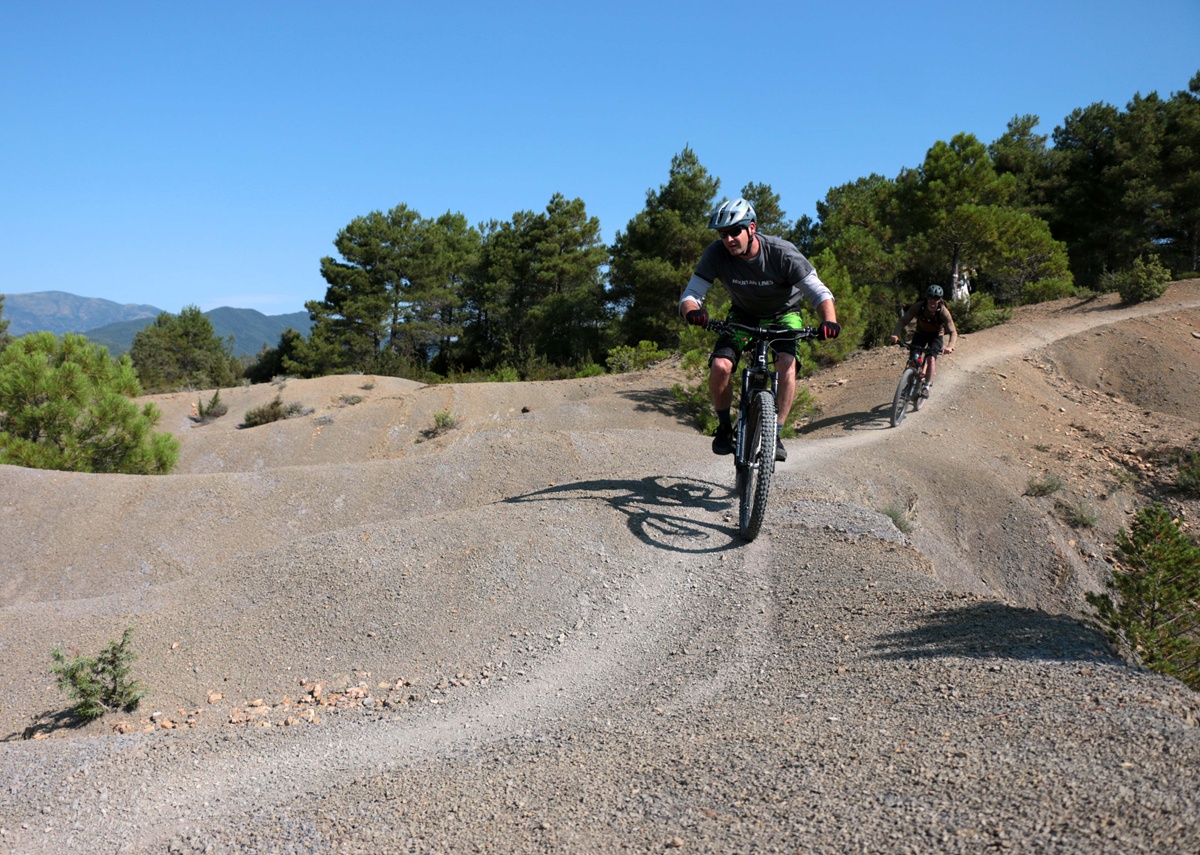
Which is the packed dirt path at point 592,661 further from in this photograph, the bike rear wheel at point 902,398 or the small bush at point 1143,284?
the small bush at point 1143,284

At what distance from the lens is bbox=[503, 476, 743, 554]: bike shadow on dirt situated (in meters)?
6.37

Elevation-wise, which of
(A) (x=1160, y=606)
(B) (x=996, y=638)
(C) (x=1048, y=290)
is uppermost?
(C) (x=1048, y=290)

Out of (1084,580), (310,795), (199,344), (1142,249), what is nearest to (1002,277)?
(1142,249)

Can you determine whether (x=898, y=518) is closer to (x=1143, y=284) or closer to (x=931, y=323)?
(x=931, y=323)

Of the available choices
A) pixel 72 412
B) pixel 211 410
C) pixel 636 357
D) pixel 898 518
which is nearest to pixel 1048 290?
pixel 636 357

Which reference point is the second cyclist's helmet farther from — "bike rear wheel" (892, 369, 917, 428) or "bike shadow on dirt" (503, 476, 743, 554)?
"bike rear wheel" (892, 369, 917, 428)

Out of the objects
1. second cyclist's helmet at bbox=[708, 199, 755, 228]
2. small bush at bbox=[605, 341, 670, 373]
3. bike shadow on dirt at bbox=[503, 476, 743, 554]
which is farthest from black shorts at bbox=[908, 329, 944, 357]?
small bush at bbox=[605, 341, 670, 373]

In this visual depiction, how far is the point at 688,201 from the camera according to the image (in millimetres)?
31844

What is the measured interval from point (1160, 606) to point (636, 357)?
20661 millimetres

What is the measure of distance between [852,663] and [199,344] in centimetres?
5790

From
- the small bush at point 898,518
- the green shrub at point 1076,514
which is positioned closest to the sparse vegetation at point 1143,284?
the green shrub at point 1076,514

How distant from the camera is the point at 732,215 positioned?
5.47 metres

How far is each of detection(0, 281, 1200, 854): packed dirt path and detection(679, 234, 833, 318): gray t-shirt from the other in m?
1.97

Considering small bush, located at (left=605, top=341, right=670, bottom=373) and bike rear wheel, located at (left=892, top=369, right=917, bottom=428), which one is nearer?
A: bike rear wheel, located at (left=892, top=369, right=917, bottom=428)
